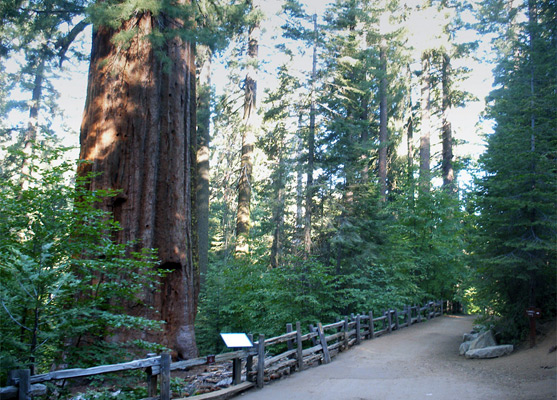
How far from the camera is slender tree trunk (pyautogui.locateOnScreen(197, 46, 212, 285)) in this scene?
1523cm

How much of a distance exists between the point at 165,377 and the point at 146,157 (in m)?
4.10

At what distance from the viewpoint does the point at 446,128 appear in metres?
26.6

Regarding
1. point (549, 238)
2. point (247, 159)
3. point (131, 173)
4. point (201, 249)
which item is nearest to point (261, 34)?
point (247, 159)

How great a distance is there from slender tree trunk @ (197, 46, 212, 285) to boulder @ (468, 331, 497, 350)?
883 centimetres

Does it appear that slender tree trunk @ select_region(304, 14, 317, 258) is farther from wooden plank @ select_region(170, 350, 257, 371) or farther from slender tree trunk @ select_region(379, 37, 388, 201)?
wooden plank @ select_region(170, 350, 257, 371)

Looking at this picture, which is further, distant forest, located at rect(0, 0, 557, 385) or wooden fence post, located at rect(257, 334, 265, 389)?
wooden fence post, located at rect(257, 334, 265, 389)

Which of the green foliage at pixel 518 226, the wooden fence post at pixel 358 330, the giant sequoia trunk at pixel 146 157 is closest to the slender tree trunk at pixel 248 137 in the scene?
the wooden fence post at pixel 358 330

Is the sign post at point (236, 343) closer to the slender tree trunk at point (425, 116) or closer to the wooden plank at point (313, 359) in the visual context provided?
the wooden plank at point (313, 359)

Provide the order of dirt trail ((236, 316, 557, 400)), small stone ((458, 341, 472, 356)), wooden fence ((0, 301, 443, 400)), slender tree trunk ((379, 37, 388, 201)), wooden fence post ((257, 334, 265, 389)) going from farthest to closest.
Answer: slender tree trunk ((379, 37, 388, 201)), small stone ((458, 341, 472, 356)), wooden fence post ((257, 334, 265, 389)), dirt trail ((236, 316, 557, 400)), wooden fence ((0, 301, 443, 400))

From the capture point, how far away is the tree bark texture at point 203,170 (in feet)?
49.9

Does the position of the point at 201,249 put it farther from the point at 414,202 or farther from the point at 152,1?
the point at 414,202

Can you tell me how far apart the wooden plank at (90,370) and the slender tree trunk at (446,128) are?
2389cm

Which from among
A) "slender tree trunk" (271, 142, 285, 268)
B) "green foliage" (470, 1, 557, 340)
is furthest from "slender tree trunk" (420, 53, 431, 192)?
"green foliage" (470, 1, 557, 340)

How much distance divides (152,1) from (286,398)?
24.5 feet
